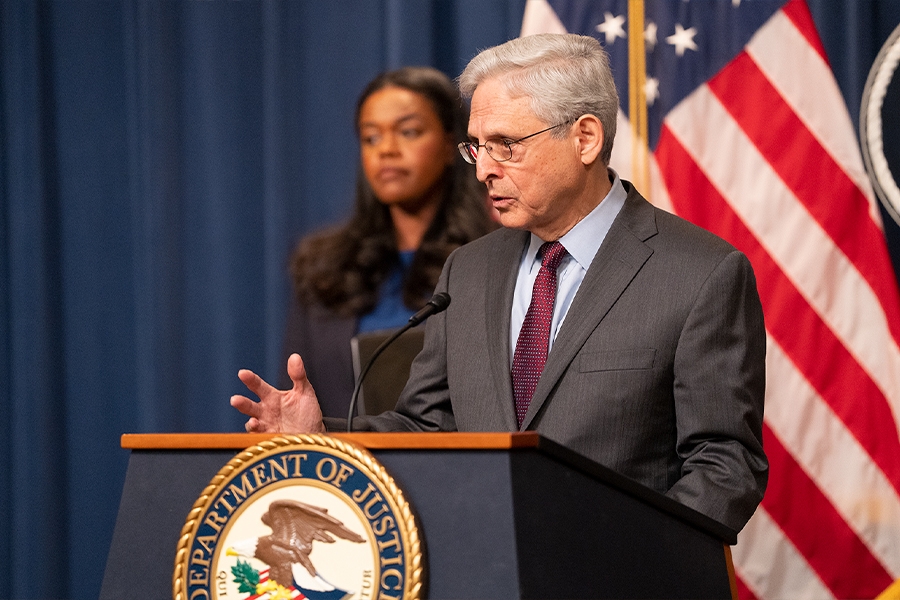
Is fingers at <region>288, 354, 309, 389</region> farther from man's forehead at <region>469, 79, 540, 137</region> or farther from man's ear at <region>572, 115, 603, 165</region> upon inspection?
man's ear at <region>572, 115, 603, 165</region>

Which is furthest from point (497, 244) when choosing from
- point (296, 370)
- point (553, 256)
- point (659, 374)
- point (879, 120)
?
point (879, 120)

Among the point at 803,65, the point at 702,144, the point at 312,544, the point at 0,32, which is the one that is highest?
the point at 0,32

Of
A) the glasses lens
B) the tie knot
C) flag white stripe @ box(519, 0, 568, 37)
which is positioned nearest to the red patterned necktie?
the tie knot

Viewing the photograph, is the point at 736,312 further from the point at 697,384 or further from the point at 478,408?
the point at 478,408

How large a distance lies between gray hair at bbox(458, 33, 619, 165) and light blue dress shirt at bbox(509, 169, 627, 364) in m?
0.14

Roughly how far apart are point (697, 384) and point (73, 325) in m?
2.87

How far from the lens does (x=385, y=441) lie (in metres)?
1.21

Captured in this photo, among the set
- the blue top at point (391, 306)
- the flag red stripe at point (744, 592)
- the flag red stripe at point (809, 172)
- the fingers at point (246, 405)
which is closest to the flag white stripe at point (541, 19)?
the flag red stripe at point (809, 172)

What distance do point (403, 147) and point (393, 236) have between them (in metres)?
0.30

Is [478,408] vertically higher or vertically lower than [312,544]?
higher

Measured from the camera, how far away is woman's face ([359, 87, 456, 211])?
3260mm

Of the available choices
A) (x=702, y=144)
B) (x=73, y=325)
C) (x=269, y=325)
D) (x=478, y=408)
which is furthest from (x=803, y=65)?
(x=73, y=325)

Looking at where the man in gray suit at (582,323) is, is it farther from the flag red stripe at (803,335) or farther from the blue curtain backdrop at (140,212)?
the blue curtain backdrop at (140,212)

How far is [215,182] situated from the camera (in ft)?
12.2
